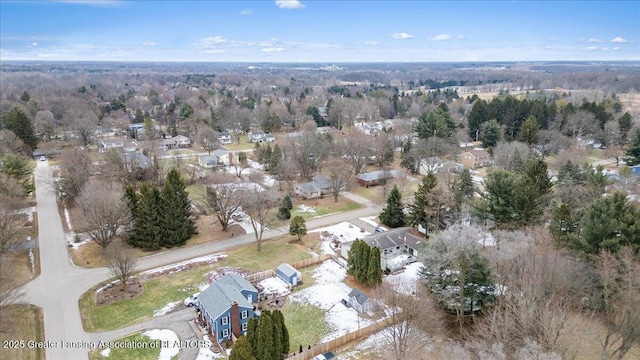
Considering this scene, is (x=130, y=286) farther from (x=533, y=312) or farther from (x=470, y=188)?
(x=470, y=188)

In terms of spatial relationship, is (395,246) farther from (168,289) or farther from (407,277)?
(168,289)

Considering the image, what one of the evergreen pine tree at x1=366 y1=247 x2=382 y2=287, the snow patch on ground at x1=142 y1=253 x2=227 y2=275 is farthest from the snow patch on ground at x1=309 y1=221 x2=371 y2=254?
the snow patch on ground at x1=142 y1=253 x2=227 y2=275

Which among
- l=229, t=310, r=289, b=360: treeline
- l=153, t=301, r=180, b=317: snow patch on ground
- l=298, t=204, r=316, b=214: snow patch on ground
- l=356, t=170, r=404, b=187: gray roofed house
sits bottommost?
l=153, t=301, r=180, b=317: snow patch on ground

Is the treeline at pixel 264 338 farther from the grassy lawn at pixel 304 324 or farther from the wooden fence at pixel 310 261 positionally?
the wooden fence at pixel 310 261

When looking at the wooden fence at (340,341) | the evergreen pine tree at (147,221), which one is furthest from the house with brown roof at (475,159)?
the evergreen pine tree at (147,221)

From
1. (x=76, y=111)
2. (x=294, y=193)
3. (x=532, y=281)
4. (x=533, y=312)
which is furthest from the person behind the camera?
(x=76, y=111)

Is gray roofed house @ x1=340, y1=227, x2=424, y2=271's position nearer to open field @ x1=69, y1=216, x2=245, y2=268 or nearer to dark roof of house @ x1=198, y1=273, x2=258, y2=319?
dark roof of house @ x1=198, y1=273, x2=258, y2=319

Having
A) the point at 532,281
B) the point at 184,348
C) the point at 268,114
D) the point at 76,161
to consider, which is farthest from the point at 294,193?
the point at 268,114
